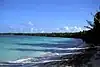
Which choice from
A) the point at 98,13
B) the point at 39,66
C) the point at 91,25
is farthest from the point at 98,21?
the point at 39,66

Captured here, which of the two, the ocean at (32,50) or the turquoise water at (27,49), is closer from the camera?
the ocean at (32,50)

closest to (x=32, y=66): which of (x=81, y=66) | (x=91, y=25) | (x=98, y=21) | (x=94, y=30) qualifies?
(x=81, y=66)

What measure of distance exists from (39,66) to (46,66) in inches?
37.6

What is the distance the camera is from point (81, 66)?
52.2 ft

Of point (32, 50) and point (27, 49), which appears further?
point (27, 49)

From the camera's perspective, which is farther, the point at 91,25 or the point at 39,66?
the point at 91,25

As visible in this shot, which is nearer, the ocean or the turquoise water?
the ocean

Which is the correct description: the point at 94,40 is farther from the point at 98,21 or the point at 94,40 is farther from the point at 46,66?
the point at 46,66

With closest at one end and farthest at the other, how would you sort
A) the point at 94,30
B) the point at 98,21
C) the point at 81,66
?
the point at 81,66 < the point at 98,21 < the point at 94,30

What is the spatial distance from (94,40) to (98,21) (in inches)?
351

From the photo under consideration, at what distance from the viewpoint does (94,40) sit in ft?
190

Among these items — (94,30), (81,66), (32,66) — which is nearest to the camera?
(81,66)

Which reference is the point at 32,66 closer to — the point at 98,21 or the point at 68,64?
the point at 68,64

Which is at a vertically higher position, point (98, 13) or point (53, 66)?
point (98, 13)
